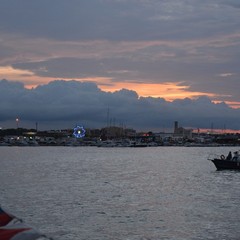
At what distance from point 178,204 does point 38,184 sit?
963 inches

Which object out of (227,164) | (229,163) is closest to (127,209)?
(229,163)

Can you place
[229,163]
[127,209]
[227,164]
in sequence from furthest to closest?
[227,164]
[229,163]
[127,209]

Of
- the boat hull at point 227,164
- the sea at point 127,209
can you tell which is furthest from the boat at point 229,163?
the sea at point 127,209

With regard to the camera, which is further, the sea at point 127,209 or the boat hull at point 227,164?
the boat hull at point 227,164

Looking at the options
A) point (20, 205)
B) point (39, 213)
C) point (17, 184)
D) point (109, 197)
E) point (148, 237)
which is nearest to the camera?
point (148, 237)

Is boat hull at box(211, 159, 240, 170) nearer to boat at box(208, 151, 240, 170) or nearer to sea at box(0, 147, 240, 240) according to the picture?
boat at box(208, 151, 240, 170)

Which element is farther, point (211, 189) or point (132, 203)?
point (211, 189)

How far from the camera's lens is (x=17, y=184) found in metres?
63.4

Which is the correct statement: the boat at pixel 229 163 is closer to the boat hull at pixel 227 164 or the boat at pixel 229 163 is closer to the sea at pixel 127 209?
the boat hull at pixel 227 164

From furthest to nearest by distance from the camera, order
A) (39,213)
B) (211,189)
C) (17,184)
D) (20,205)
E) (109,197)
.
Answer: (17,184)
(211,189)
(109,197)
(20,205)
(39,213)

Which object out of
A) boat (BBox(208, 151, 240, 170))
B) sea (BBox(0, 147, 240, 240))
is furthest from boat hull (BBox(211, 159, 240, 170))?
sea (BBox(0, 147, 240, 240))

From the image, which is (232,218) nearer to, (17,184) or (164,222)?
(164,222)

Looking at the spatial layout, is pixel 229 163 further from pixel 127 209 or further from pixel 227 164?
pixel 127 209

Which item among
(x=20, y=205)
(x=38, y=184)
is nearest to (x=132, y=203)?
(x=20, y=205)
